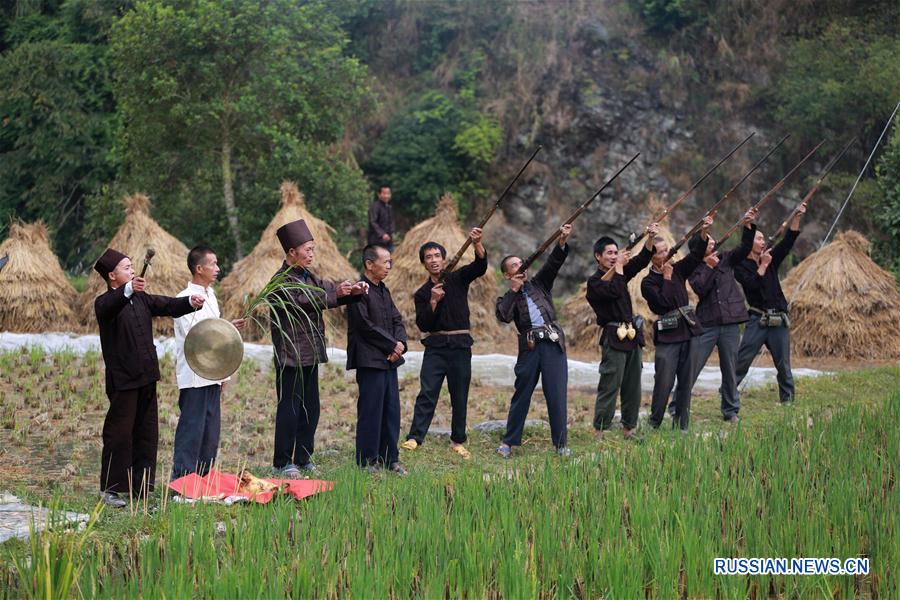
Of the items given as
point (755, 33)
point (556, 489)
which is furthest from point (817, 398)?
point (755, 33)

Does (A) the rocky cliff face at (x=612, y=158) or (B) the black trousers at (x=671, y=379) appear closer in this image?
(B) the black trousers at (x=671, y=379)

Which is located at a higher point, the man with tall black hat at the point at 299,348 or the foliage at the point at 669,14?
the foliage at the point at 669,14

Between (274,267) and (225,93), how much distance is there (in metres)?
5.62

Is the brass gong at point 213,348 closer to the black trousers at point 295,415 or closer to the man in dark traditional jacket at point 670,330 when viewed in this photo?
the black trousers at point 295,415

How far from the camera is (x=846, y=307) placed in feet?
47.8

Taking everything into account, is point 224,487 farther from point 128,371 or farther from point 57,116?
point 57,116

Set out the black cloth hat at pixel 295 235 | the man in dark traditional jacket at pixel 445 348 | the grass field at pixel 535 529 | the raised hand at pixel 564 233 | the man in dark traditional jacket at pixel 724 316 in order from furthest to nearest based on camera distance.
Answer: the man in dark traditional jacket at pixel 724 316 → the man in dark traditional jacket at pixel 445 348 → the raised hand at pixel 564 233 → the black cloth hat at pixel 295 235 → the grass field at pixel 535 529

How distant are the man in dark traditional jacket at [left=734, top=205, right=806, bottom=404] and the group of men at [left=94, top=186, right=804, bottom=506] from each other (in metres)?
0.01

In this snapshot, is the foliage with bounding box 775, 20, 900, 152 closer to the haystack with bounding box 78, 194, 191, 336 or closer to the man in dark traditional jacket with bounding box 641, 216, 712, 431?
the haystack with bounding box 78, 194, 191, 336

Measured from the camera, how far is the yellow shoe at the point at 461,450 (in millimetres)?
8133

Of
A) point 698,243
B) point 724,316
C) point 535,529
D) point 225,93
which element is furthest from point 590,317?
point 535,529

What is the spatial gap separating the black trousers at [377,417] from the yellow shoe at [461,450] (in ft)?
Answer: 2.62

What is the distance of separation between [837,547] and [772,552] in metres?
0.27

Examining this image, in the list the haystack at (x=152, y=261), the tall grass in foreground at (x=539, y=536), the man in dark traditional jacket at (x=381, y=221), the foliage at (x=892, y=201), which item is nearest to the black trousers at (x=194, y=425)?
the tall grass in foreground at (x=539, y=536)
